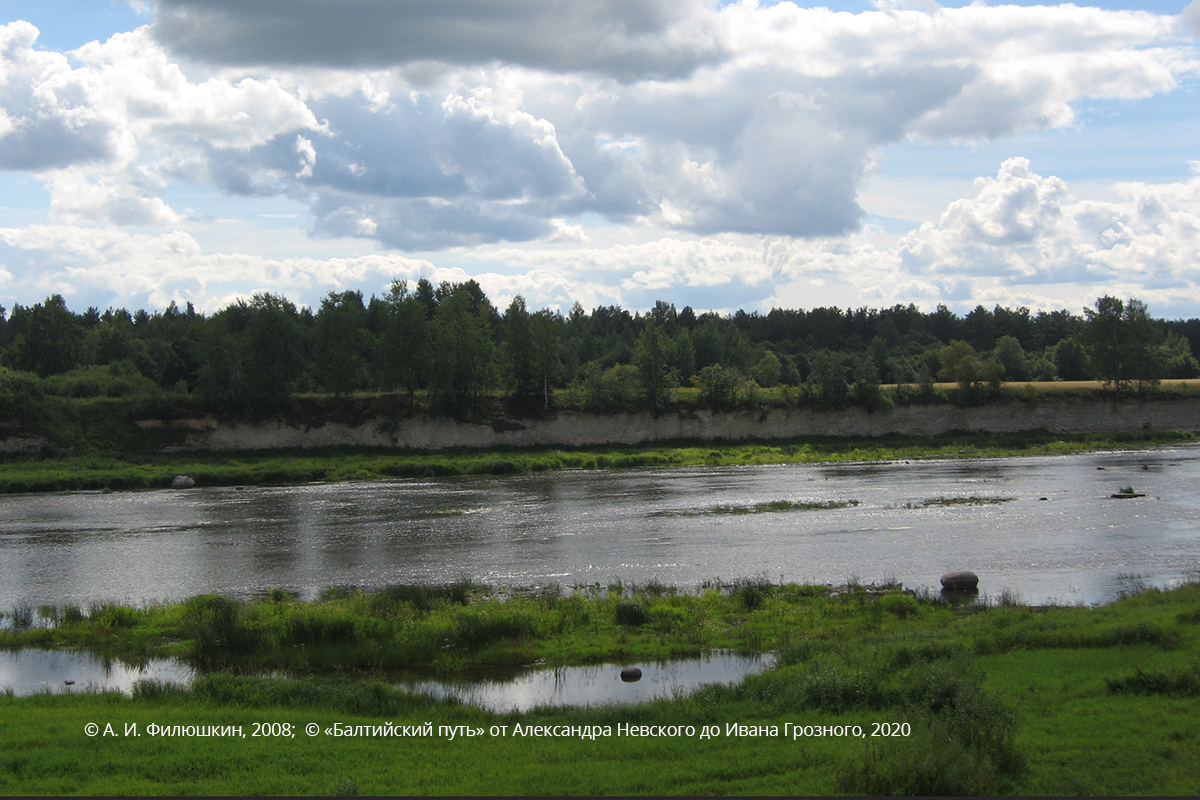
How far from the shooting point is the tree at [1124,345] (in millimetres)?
86688

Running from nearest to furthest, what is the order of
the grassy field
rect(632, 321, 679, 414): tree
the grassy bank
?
the grassy field, the grassy bank, rect(632, 321, 679, 414): tree

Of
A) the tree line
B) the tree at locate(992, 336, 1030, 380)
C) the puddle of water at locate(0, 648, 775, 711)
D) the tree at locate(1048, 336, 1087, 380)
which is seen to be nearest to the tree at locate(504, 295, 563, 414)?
the tree line

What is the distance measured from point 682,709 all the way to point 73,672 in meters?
13.5

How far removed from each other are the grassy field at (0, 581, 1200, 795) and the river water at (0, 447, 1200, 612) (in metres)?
5.52

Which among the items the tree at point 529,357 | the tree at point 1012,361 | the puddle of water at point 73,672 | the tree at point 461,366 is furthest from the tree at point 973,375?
the puddle of water at point 73,672

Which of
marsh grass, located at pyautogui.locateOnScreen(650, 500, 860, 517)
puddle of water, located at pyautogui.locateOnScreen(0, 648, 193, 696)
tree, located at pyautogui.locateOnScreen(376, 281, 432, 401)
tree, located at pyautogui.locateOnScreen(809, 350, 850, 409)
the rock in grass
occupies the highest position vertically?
tree, located at pyautogui.locateOnScreen(376, 281, 432, 401)

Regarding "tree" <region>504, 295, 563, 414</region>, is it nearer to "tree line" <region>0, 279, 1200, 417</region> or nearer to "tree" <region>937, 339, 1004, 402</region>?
"tree line" <region>0, 279, 1200, 417</region>

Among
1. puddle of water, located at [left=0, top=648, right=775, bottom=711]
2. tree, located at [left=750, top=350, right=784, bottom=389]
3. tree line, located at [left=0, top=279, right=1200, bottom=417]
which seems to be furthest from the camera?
tree, located at [left=750, top=350, right=784, bottom=389]

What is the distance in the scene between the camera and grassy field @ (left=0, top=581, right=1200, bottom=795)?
9531 millimetres

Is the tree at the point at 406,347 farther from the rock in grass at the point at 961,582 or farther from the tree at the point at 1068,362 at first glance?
the tree at the point at 1068,362

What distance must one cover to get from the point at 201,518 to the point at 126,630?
2306 cm

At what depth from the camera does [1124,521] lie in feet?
109

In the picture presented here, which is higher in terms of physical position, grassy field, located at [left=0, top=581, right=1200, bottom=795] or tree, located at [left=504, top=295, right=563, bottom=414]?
tree, located at [left=504, top=295, right=563, bottom=414]

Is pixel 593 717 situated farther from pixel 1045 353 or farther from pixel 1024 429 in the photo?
pixel 1045 353
